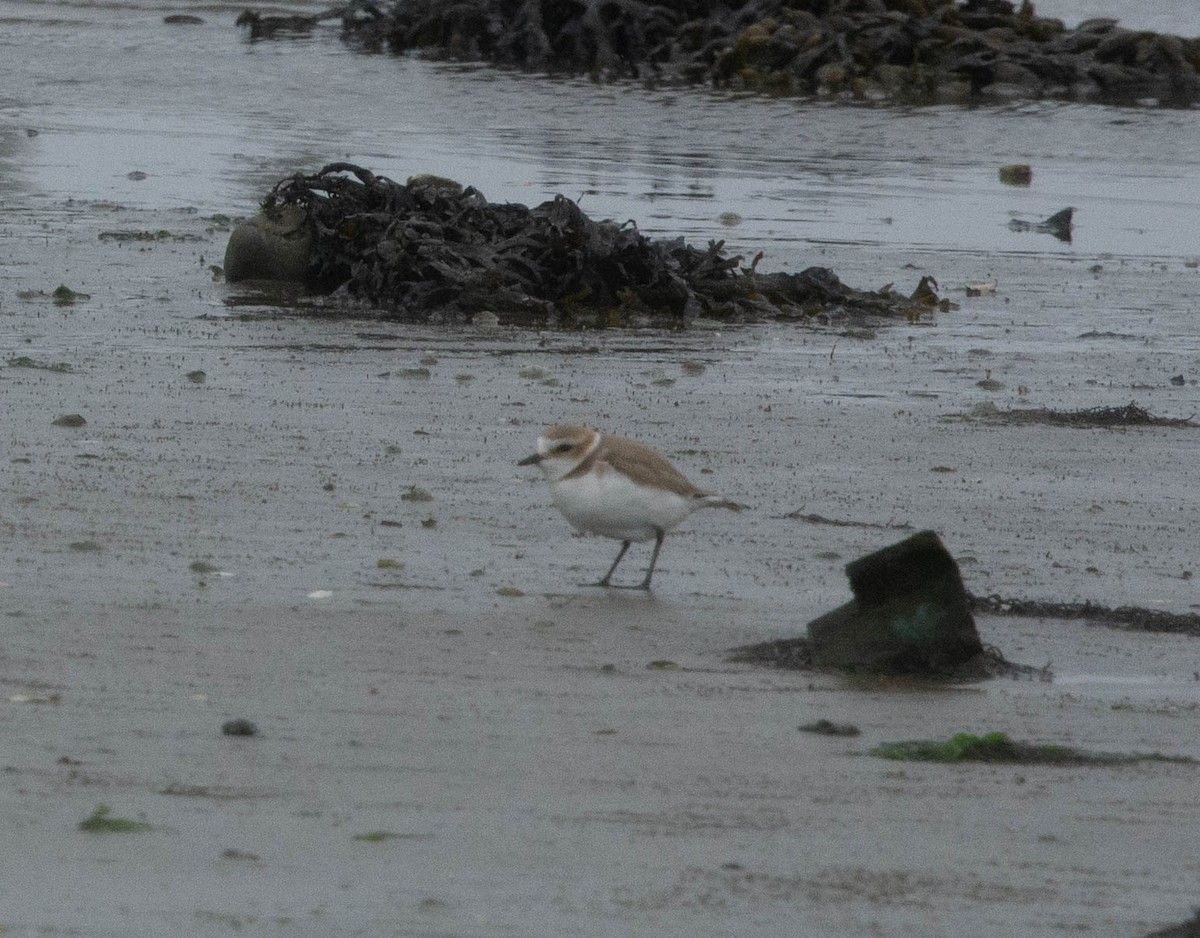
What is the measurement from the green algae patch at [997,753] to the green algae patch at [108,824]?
1670mm

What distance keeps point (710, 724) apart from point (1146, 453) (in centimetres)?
411

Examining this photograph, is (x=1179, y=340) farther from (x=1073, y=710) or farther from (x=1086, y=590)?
(x=1073, y=710)

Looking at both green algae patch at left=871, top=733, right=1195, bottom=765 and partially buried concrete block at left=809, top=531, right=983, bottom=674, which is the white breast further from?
green algae patch at left=871, top=733, right=1195, bottom=765

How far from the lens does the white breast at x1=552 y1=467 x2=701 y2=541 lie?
577 cm

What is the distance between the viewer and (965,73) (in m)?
25.8

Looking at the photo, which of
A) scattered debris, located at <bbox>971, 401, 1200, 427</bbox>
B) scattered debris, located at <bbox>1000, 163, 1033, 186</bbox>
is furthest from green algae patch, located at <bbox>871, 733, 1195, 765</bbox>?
scattered debris, located at <bbox>1000, 163, 1033, 186</bbox>

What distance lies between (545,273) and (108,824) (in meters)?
7.94

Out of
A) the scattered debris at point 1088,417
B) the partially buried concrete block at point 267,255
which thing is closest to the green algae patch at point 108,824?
the scattered debris at point 1088,417

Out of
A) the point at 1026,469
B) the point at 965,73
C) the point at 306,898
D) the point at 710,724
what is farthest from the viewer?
the point at 965,73

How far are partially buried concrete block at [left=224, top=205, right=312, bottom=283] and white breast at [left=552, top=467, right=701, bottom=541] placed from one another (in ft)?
20.5

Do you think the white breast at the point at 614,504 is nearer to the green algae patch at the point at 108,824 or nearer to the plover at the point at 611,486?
the plover at the point at 611,486

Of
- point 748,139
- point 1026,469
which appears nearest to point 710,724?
point 1026,469

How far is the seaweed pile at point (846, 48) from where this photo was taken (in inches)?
1007

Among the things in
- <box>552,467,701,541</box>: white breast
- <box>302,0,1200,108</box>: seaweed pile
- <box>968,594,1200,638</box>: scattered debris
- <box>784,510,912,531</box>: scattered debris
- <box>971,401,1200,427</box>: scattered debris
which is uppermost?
<box>302,0,1200,108</box>: seaweed pile
